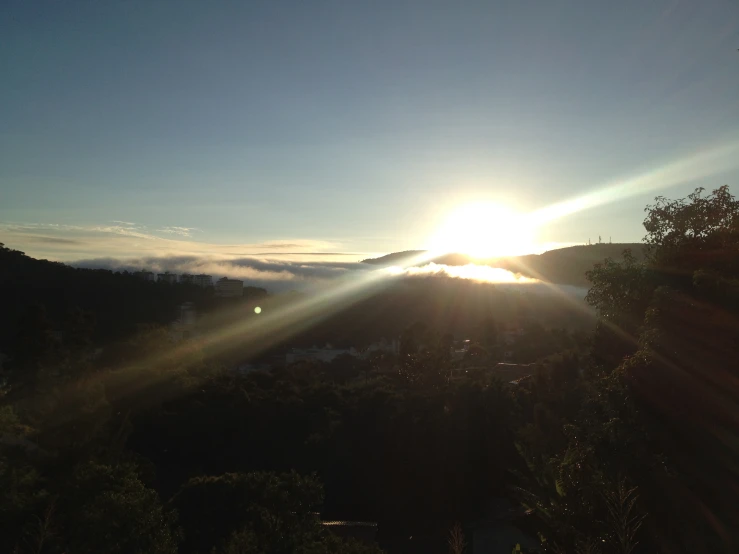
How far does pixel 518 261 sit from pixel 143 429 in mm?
41222

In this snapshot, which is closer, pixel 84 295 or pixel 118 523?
pixel 118 523

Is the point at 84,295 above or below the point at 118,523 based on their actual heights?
above

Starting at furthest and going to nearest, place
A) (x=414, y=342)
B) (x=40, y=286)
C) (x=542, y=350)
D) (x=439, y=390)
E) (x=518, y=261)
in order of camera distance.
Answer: (x=518, y=261) < (x=542, y=350) < (x=414, y=342) < (x=40, y=286) < (x=439, y=390)

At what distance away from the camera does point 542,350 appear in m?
37.1

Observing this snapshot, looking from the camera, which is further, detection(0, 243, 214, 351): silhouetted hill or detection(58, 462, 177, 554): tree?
detection(0, 243, 214, 351): silhouetted hill


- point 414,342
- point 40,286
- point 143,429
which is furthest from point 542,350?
point 40,286

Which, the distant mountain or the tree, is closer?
the tree

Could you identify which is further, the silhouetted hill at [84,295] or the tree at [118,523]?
the silhouetted hill at [84,295]

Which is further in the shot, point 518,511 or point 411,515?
point 411,515

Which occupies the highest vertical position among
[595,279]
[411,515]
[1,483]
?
[595,279]

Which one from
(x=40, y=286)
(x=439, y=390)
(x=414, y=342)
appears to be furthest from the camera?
(x=414, y=342)

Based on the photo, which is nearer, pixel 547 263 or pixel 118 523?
pixel 118 523

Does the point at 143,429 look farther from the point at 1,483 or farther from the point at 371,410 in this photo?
the point at 1,483

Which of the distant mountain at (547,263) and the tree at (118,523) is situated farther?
the distant mountain at (547,263)
